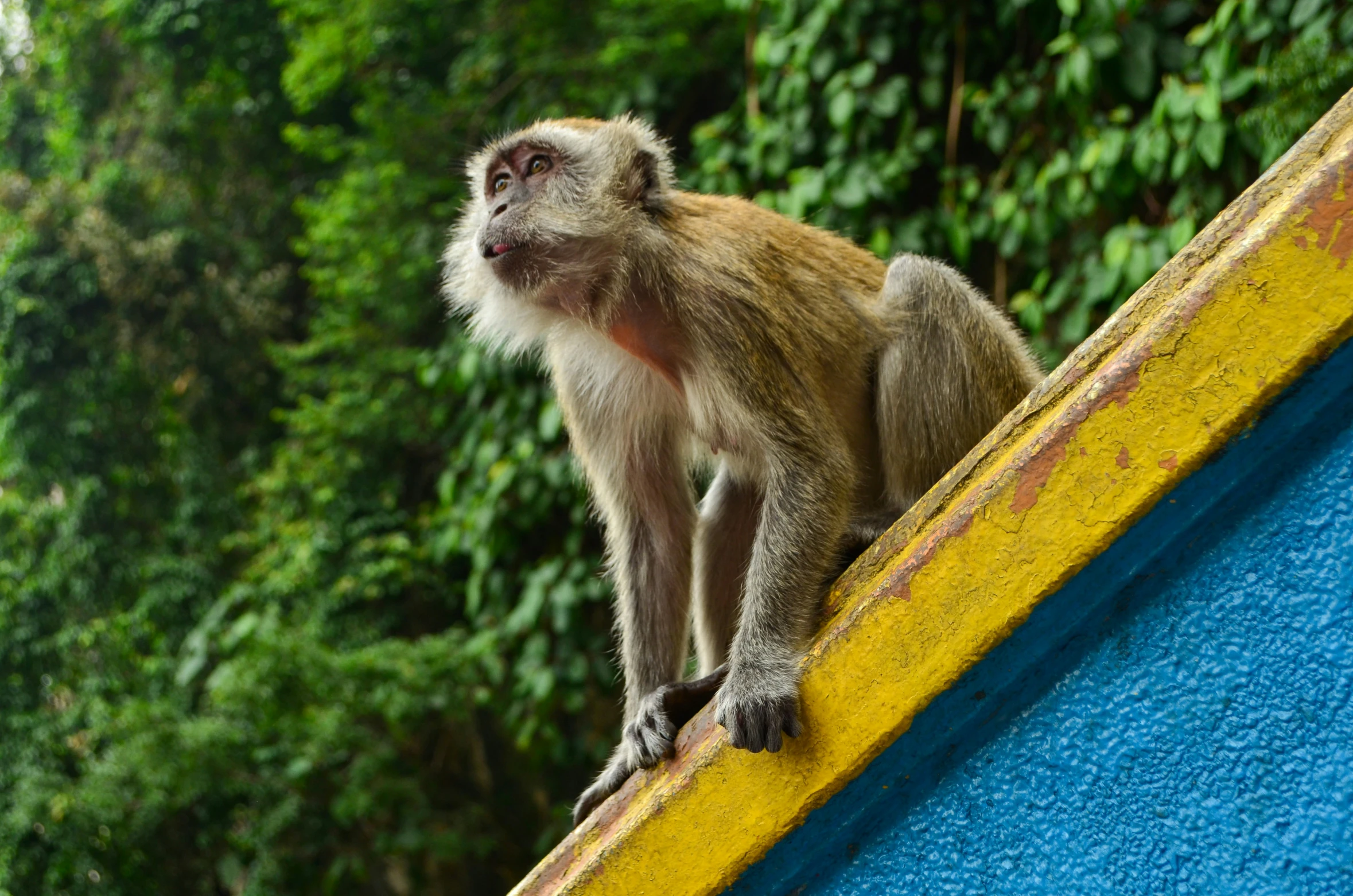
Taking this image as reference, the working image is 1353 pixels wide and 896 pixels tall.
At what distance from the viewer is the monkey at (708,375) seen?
2500 mm

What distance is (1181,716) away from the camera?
5.10 ft

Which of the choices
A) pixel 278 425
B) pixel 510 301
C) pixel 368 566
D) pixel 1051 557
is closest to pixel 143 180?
pixel 278 425

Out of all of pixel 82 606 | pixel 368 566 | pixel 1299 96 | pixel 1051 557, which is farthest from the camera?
pixel 82 606

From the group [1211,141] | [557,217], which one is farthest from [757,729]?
[1211,141]

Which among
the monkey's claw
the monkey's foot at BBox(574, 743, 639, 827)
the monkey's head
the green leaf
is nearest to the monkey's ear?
the monkey's head

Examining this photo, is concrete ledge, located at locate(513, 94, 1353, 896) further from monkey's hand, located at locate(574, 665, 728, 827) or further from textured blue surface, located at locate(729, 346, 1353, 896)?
monkey's hand, located at locate(574, 665, 728, 827)

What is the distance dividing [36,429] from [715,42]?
5335mm

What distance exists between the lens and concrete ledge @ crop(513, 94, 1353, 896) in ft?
4.72

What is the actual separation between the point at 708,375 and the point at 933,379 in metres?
0.57

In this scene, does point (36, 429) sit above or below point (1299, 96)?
above

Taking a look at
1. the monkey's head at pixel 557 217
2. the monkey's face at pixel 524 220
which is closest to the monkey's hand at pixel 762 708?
the monkey's head at pixel 557 217

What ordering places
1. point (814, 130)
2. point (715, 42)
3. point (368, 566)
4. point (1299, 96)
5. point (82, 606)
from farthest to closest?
point (82, 606) < point (368, 566) < point (715, 42) < point (814, 130) < point (1299, 96)

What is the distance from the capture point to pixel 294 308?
9062 millimetres

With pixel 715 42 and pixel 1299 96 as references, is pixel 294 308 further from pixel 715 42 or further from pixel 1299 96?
pixel 1299 96
